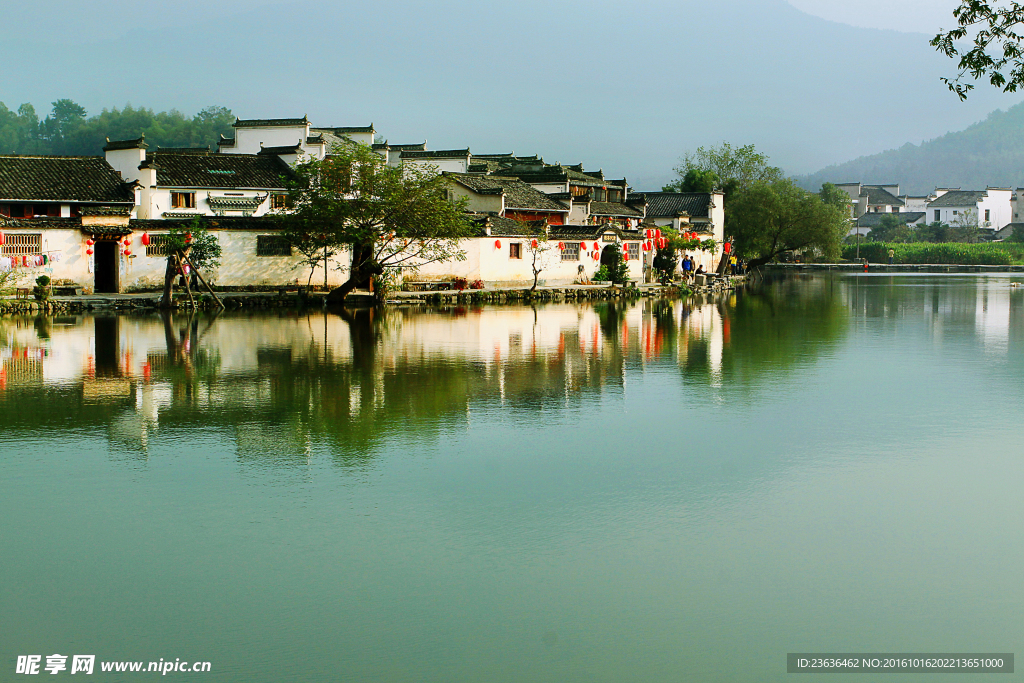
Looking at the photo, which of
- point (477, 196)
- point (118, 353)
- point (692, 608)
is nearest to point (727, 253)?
point (477, 196)

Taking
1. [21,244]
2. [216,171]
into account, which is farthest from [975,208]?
[21,244]

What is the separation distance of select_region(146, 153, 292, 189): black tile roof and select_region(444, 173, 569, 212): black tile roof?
24.3ft

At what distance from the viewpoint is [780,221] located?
5662 cm

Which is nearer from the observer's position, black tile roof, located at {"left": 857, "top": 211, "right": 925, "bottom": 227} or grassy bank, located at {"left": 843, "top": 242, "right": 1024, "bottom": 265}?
grassy bank, located at {"left": 843, "top": 242, "right": 1024, "bottom": 265}

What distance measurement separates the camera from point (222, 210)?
37.2 metres

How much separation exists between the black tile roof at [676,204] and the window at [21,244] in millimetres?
34640

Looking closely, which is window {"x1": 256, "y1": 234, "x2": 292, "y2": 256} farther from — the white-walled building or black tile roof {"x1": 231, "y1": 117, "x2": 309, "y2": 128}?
the white-walled building

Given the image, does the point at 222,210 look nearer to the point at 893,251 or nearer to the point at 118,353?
the point at 118,353

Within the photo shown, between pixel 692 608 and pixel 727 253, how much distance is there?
47.1m

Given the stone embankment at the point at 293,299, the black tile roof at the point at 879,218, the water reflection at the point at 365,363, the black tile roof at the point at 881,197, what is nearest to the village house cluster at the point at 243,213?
the stone embankment at the point at 293,299

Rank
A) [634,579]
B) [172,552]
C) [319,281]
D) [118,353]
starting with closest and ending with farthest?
[634,579]
[172,552]
[118,353]
[319,281]

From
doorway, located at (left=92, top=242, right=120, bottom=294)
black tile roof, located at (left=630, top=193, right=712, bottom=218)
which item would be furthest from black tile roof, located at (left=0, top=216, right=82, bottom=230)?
black tile roof, located at (left=630, top=193, right=712, bottom=218)

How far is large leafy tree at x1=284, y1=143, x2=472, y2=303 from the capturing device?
89.2 feet

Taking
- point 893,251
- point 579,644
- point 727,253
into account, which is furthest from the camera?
point 893,251
